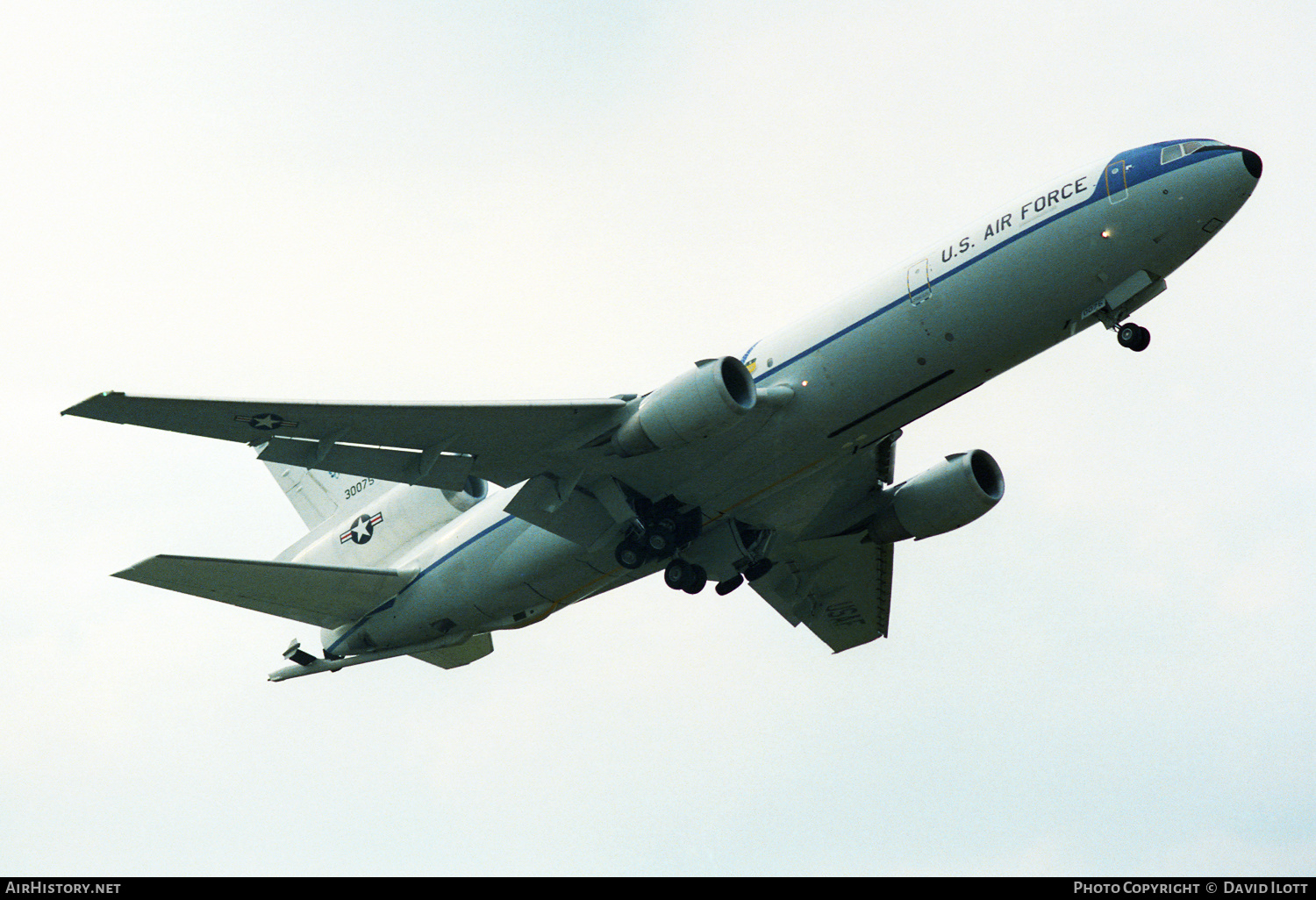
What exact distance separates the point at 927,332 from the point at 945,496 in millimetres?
6580

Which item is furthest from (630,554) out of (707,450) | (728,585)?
(728,585)

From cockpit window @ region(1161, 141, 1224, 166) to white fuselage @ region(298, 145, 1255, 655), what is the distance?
0.13 metres

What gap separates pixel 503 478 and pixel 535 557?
A: 219 cm

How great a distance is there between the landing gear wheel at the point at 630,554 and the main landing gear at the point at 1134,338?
9.51 metres

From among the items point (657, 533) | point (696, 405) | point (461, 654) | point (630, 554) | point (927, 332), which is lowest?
point (461, 654)

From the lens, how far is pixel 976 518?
28.3m

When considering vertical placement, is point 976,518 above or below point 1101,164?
below

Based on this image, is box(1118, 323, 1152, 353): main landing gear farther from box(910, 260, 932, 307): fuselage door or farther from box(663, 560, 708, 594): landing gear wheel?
box(663, 560, 708, 594): landing gear wheel

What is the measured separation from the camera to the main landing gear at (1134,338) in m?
21.9

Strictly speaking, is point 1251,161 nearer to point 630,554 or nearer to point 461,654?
point 630,554

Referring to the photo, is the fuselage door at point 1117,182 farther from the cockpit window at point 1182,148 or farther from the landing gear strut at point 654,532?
the landing gear strut at point 654,532

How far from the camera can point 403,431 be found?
76.5 feet
